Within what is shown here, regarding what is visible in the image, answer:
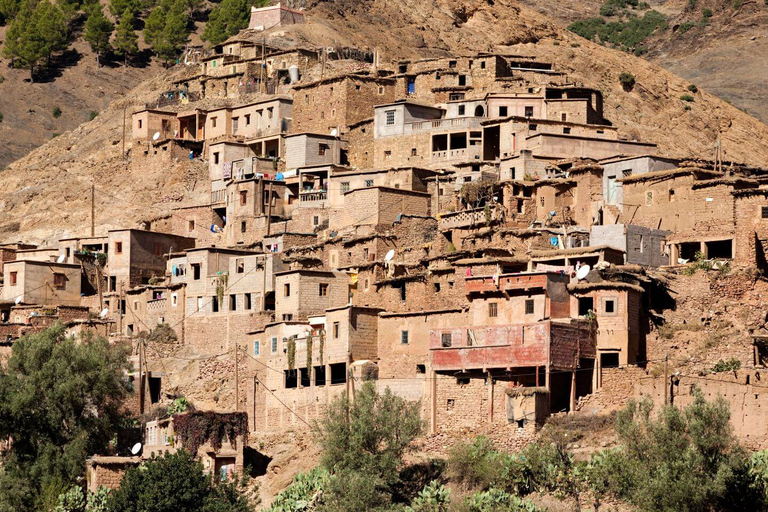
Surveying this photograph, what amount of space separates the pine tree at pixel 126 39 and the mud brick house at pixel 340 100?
48482 mm

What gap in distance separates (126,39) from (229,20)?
12514mm

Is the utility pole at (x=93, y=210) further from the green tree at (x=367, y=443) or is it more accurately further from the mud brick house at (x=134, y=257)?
the green tree at (x=367, y=443)

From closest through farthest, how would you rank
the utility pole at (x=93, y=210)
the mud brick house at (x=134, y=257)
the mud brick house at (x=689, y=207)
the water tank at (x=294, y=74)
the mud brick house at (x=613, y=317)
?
the mud brick house at (x=613, y=317), the mud brick house at (x=689, y=207), the mud brick house at (x=134, y=257), the utility pole at (x=93, y=210), the water tank at (x=294, y=74)

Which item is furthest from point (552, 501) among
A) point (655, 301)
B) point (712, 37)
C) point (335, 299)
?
point (712, 37)

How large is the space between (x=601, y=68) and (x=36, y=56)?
51.1 metres

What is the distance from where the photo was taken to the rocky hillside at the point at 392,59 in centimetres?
7519

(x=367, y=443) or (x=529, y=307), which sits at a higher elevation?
(x=529, y=307)

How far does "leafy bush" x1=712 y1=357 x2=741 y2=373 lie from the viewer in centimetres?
4603

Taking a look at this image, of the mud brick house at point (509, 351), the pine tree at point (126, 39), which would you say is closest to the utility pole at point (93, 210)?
the mud brick house at point (509, 351)

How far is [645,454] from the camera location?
41.5 meters

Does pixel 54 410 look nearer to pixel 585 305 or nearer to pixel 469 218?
pixel 469 218

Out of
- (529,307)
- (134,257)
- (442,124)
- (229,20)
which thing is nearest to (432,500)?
(529,307)

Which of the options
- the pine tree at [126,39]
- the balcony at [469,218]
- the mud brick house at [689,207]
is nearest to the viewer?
the mud brick house at [689,207]

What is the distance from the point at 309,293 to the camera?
5572 cm
